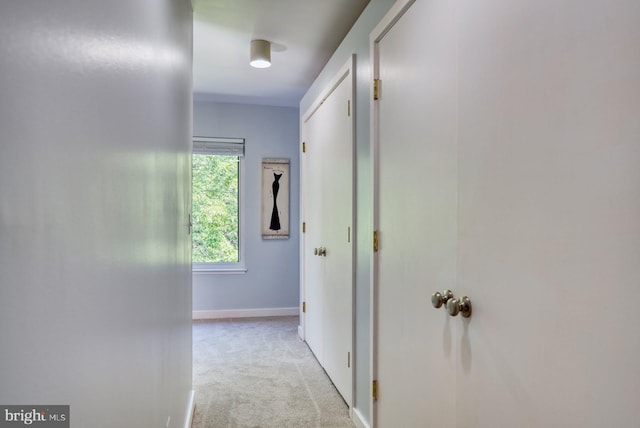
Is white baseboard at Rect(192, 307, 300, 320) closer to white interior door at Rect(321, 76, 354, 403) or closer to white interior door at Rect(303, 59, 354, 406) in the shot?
white interior door at Rect(303, 59, 354, 406)

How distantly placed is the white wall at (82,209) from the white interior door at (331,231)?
1.34m

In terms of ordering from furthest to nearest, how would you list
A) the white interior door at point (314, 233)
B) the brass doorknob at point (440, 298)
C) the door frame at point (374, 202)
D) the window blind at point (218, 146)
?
the window blind at point (218, 146), the white interior door at point (314, 233), the door frame at point (374, 202), the brass doorknob at point (440, 298)

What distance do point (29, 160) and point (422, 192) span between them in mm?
1298

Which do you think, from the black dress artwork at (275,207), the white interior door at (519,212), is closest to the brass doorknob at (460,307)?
the white interior door at (519,212)

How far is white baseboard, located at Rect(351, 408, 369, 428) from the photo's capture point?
2159 millimetres

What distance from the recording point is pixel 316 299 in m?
3.36

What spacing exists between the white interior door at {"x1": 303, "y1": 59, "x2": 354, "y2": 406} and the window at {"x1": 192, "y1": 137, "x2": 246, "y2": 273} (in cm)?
139

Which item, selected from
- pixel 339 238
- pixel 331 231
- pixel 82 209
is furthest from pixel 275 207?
pixel 82 209

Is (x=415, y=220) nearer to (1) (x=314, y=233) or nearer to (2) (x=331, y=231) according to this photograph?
(2) (x=331, y=231)

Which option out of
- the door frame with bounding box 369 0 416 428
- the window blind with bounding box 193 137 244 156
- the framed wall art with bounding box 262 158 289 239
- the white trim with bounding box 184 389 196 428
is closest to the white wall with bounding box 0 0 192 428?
the white trim with bounding box 184 389 196 428

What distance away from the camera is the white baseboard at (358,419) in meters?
2.16

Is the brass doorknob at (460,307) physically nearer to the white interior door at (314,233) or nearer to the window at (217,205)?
the white interior door at (314,233)

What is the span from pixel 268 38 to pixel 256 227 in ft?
8.01

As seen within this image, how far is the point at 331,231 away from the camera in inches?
114
